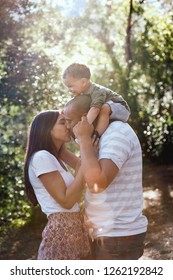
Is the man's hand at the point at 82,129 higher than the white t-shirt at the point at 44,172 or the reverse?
higher

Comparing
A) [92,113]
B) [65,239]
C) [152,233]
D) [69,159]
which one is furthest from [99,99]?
[152,233]

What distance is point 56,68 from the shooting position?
4375 millimetres

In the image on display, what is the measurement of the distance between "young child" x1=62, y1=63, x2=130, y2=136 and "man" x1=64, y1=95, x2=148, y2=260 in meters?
0.13

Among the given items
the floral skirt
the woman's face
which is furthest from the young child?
the floral skirt

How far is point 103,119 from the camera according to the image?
1903 millimetres

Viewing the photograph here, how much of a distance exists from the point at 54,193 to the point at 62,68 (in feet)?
8.87

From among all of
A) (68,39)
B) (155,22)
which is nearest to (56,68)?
(68,39)

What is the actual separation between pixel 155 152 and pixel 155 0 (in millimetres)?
1925

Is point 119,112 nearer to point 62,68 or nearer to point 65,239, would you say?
point 65,239

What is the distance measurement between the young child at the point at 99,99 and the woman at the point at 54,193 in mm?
145

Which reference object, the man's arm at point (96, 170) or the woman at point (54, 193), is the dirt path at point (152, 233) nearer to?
the woman at point (54, 193)

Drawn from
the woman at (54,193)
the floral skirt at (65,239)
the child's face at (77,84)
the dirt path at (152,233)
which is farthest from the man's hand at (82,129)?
the dirt path at (152,233)

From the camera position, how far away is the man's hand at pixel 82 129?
1771 millimetres
